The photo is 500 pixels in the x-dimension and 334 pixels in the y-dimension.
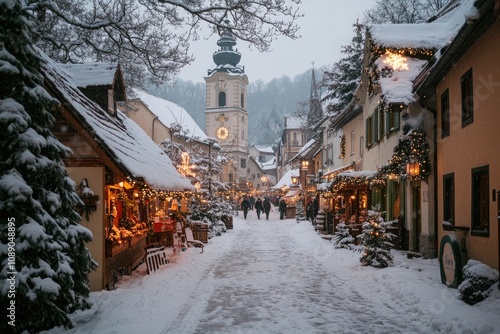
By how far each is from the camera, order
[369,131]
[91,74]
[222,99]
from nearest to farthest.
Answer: [91,74] < [369,131] < [222,99]

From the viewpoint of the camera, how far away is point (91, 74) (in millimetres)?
15633

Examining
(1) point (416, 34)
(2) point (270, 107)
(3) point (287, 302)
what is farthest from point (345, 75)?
(2) point (270, 107)

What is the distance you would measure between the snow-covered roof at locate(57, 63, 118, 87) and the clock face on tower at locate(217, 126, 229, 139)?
258 ft

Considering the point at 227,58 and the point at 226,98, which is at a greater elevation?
the point at 227,58

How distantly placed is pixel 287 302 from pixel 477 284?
379 cm

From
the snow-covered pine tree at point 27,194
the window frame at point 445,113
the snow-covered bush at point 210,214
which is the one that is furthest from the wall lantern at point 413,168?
the snow-covered bush at point 210,214

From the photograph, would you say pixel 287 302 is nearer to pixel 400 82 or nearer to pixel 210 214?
pixel 400 82

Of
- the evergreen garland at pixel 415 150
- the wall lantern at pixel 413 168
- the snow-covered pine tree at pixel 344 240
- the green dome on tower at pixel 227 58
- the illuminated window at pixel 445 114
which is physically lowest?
the snow-covered pine tree at pixel 344 240

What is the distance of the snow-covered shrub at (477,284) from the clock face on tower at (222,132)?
279ft

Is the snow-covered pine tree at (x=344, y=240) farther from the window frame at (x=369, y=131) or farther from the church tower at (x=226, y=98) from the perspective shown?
the church tower at (x=226, y=98)

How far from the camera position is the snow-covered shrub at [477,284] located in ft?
32.6

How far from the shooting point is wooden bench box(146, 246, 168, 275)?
1489 cm

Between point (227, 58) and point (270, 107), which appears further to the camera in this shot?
point (270, 107)

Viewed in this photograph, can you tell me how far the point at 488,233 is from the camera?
11625mm
